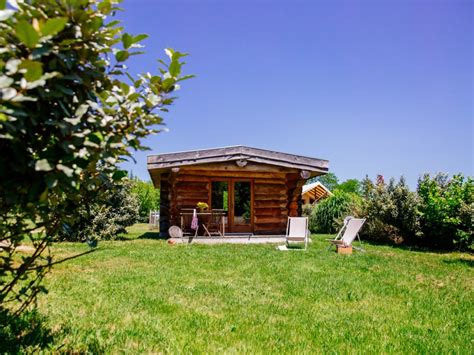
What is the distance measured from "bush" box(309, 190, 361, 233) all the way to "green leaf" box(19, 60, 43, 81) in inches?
744

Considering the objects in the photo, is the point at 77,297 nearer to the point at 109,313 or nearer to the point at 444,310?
the point at 109,313

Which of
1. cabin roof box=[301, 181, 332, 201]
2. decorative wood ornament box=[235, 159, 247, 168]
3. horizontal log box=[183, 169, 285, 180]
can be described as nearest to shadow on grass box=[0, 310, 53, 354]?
decorative wood ornament box=[235, 159, 247, 168]

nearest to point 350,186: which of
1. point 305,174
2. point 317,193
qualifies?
point 317,193

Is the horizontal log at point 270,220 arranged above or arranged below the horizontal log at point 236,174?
below

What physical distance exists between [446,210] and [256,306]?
1069 centimetres

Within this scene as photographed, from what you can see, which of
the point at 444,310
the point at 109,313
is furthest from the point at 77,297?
the point at 444,310

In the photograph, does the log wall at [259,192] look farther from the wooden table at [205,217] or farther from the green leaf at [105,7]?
the green leaf at [105,7]

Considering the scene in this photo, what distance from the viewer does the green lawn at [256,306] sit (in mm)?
3750

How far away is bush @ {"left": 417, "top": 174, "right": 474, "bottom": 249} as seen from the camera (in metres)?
12.5

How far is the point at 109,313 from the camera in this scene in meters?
4.54

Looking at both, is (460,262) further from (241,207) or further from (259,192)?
(241,207)

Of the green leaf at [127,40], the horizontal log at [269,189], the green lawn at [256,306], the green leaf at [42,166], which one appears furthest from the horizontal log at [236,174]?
the green leaf at [42,166]

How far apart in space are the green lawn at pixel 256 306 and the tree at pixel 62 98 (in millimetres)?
1145

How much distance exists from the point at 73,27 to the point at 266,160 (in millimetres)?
13079
